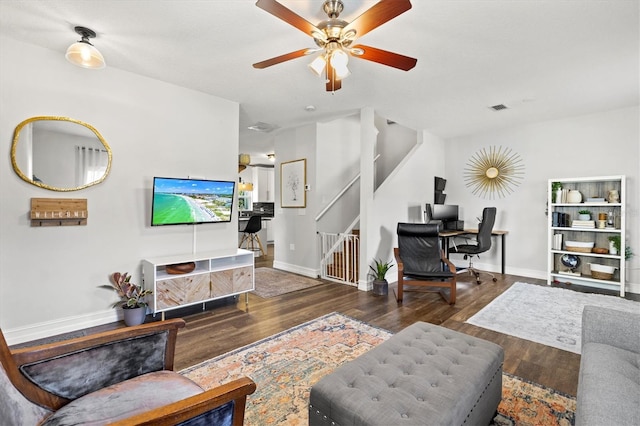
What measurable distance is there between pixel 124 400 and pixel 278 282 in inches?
138

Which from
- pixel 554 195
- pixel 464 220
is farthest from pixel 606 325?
pixel 464 220

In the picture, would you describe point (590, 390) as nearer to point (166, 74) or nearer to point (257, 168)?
point (166, 74)

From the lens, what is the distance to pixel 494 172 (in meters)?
5.48

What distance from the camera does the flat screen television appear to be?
3211mm

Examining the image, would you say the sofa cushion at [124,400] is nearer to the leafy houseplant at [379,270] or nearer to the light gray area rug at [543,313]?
the light gray area rug at [543,313]

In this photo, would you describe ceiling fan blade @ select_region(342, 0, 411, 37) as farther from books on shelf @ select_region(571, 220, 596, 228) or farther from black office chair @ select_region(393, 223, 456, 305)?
books on shelf @ select_region(571, 220, 596, 228)

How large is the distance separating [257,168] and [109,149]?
22.8 ft

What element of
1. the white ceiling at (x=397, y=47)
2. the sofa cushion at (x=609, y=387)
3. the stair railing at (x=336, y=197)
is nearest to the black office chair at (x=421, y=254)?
the stair railing at (x=336, y=197)

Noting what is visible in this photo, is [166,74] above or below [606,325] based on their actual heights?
above

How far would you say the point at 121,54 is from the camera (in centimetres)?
276

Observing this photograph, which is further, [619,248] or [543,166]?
[543,166]

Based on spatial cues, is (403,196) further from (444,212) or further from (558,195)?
(558,195)

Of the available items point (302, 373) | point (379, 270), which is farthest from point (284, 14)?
point (379, 270)

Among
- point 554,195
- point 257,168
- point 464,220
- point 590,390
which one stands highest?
point 257,168
